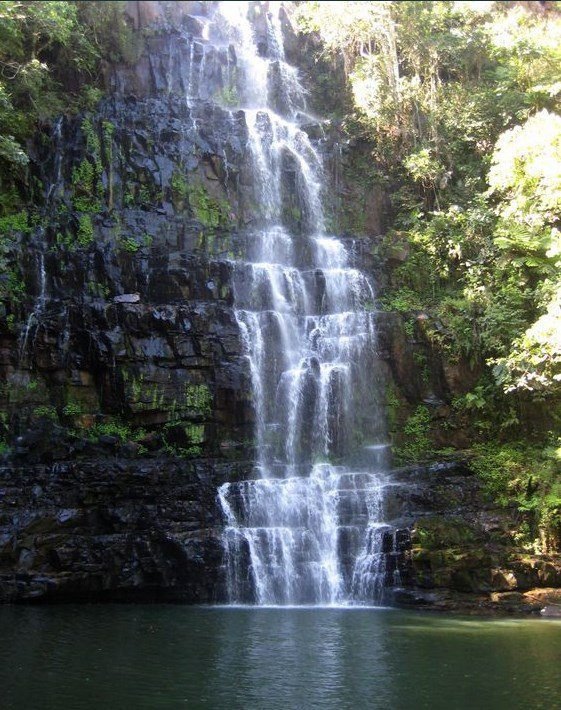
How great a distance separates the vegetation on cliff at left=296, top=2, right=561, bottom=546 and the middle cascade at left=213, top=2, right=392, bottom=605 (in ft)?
6.54

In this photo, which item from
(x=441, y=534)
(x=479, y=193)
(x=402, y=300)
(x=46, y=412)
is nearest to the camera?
(x=441, y=534)

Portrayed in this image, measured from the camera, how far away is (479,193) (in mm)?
23734

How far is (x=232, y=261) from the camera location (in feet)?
72.5

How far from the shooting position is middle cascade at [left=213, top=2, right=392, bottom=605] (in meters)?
15.5

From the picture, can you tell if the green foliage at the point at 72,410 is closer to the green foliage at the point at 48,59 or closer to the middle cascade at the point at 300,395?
the middle cascade at the point at 300,395

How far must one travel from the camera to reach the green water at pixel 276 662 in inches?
298

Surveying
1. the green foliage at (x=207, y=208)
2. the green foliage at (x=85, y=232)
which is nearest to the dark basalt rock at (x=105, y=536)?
the green foliage at (x=85, y=232)

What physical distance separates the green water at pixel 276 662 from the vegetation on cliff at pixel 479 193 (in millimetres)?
5979

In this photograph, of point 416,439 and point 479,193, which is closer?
point 416,439

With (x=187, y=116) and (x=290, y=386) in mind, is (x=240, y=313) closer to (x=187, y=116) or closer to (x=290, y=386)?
(x=290, y=386)

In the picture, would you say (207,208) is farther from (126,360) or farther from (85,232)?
(126,360)

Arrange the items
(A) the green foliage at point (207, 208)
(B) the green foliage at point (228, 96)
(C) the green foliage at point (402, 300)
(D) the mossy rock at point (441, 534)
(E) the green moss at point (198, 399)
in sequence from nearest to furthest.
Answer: (D) the mossy rock at point (441, 534) < (E) the green moss at point (198, 399) < (C) the green foliage at point (402, 300) < (A) the green foliage at point (207, 208) < (B) the green foliage at point (228, 96)

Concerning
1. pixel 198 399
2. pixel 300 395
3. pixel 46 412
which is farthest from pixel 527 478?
pixel 46 412

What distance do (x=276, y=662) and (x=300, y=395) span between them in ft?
35.6
